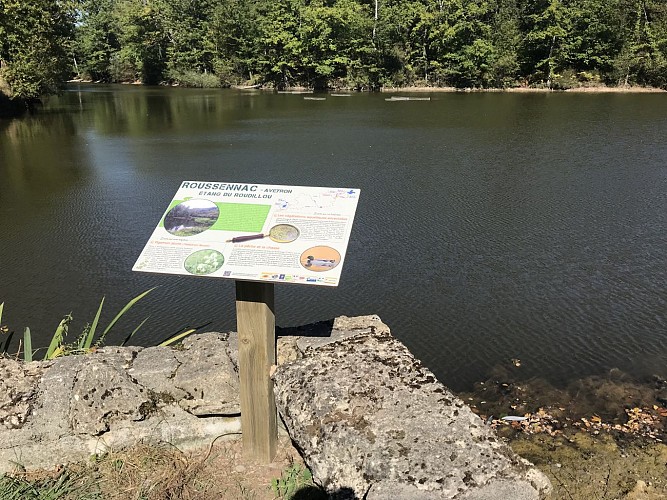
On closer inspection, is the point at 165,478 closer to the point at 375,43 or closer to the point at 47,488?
the point at 47,488

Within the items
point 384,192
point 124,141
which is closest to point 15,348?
point 384,192

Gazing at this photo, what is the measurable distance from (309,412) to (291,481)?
52cm

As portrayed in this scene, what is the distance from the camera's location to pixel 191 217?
119 inches

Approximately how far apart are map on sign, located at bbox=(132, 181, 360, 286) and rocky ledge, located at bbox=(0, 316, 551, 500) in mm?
589

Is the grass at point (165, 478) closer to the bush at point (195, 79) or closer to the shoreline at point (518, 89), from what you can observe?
the shoreline at point (518, 89)

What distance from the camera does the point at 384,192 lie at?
34.4 feet

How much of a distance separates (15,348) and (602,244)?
282 inches

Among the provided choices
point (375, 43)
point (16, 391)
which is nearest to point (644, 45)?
point (375, 43)

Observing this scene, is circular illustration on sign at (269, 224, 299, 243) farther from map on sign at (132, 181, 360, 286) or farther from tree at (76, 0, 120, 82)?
tree at (76, 0, 120, 82)

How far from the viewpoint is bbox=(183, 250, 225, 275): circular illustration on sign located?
275 cm

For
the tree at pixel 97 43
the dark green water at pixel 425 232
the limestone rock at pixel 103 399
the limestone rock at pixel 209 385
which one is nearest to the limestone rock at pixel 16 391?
the limestone rock at pixel 103 399

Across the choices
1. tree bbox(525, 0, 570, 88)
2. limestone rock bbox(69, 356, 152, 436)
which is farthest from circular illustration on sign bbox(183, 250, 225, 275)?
tree bbox(525, 0, 570, 88)

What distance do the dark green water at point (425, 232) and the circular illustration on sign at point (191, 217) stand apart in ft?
8.67

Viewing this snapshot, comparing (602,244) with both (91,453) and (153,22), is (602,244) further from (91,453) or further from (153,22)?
(153,22)
